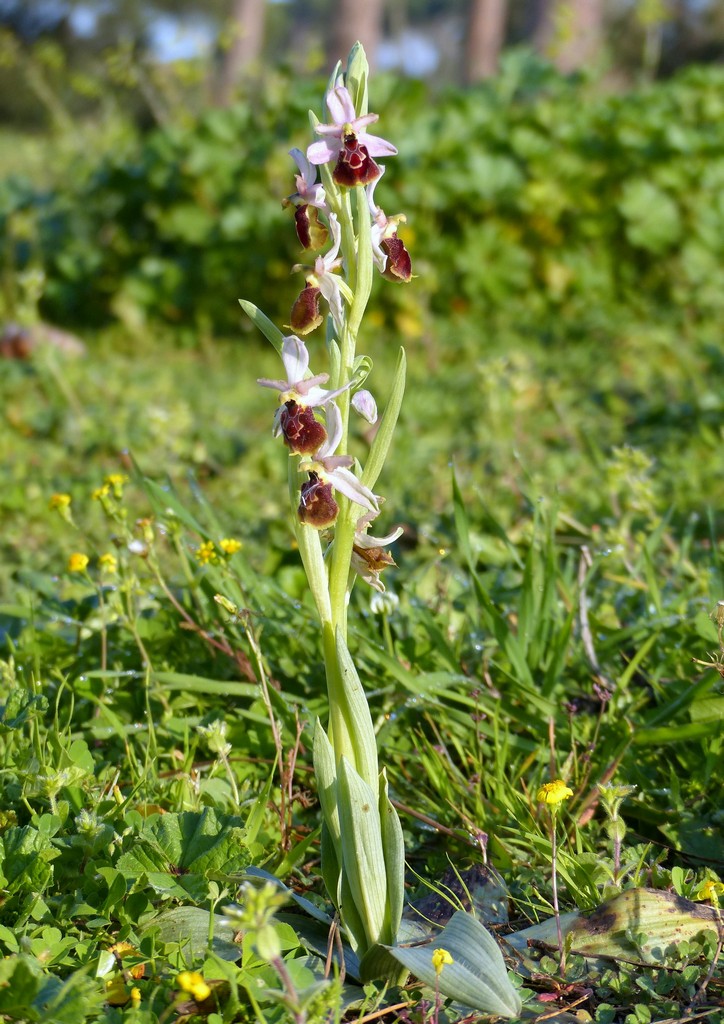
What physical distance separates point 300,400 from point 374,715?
0.89 meters

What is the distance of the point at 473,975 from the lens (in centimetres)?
128

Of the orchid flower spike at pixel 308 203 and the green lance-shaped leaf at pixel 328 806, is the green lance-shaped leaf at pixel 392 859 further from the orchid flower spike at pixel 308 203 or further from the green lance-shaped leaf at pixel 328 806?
the orchid flower spike at pixel 308 203

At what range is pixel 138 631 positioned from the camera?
2.13 m

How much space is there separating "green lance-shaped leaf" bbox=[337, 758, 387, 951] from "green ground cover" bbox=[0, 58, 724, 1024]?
13 centimetres

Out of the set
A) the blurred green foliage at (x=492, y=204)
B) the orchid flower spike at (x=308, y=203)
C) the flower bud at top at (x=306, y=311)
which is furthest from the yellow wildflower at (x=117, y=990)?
the blurred green foliage at (x=492, y=204)

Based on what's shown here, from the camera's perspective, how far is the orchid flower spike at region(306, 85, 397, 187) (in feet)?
4.33

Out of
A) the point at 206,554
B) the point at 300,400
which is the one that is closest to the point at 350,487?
the point at 300,400

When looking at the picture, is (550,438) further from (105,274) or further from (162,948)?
(105,274)

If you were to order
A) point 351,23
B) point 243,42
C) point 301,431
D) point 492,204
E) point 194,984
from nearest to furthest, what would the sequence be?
point 194,984, point 301,431, point 492,204, point 351,23, point 243,42

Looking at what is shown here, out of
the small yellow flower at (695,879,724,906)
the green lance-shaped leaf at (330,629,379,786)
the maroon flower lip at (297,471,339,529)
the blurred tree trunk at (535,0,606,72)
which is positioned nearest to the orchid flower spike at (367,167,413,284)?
the maroon flower lip at (297,471,339,529)

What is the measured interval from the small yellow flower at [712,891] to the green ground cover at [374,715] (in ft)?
0.03

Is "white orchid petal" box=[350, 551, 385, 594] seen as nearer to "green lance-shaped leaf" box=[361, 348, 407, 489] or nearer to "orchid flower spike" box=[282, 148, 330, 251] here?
"green lance-shaped leaf" box=[361, 348, 407, 489]

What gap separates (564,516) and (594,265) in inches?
138

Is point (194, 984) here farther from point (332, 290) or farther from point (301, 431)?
point (332, 290)
